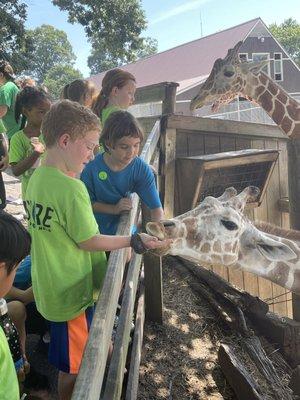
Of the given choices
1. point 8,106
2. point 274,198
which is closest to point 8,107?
point 8,106

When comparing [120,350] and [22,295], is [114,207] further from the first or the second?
[120,350]

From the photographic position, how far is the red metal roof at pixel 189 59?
25.4m

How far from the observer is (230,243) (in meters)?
3.22

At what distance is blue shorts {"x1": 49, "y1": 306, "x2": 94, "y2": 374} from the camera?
1.85 metres

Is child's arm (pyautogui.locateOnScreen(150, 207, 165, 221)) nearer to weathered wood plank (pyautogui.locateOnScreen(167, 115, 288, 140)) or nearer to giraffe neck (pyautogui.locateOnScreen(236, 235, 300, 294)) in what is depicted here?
giraffe neck (pyautogui.locateOnScreen(236, 235, 300, 294))

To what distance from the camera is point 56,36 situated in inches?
2911

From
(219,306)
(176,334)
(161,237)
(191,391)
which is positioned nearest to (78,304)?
(161,237)

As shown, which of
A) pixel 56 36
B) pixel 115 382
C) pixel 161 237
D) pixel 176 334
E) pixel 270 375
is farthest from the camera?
pixel 56 36

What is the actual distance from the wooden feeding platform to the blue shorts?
125 inches

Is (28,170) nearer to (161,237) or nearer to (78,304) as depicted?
(161,237)

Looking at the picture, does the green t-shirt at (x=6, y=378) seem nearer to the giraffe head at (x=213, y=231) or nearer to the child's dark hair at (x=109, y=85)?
the giraffe head at (x=213, y=231)

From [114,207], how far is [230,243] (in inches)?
48.3

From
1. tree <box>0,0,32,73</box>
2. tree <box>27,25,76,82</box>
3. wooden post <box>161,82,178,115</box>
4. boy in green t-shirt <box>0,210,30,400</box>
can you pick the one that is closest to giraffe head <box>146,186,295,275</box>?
boy in green t-shirt <box>0,210,30,400</box>

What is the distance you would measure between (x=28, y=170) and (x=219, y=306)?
6.92 feet
